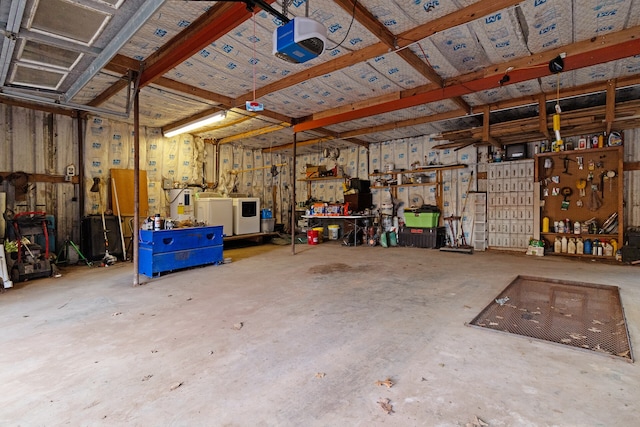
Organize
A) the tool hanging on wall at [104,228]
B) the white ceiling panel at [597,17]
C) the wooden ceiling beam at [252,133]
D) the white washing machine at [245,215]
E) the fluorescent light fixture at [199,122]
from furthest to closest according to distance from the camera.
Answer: the white washing machine at [245,215], the wooden ceiling beam at [252,133], the fluorescent light fixture at [199,122], the tool hanging on wall at [104,228], the white ceiling panel at [597,17]

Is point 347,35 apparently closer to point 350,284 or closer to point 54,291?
point 350,284

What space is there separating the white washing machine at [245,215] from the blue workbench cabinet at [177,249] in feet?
8.49

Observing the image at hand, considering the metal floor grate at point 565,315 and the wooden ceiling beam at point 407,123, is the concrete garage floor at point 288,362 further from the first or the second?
the wooden ceiling beam at point 407,123

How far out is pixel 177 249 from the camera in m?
5.27

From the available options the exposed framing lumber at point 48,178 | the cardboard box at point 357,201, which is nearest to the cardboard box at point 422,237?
the cardboard box at point 357,201

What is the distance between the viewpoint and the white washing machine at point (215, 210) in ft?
25.8

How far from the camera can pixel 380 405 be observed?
5.90 feet

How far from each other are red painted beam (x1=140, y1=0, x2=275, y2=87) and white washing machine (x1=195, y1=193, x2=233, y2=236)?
12.4 feet

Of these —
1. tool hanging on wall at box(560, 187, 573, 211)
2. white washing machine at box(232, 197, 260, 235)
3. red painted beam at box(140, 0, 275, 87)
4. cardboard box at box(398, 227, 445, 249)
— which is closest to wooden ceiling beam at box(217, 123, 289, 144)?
white washing machine at box(232, 197, 260, 235)

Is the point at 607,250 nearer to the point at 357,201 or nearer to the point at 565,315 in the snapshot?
the point at 565,315

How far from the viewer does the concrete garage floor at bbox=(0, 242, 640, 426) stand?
174 centimetres

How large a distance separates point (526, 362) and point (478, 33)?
365 centimetres

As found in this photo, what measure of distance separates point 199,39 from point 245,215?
18.9 feet

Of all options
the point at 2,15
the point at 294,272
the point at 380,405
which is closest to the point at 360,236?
the point at 294,272
